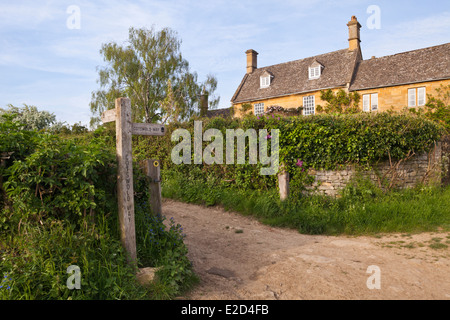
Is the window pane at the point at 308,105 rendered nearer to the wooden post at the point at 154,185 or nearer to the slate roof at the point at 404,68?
the slate roof at the point at 404,68

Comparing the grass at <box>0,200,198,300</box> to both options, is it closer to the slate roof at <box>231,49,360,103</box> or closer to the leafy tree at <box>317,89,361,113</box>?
the leafy tree at <box>317,89,361,113</box>

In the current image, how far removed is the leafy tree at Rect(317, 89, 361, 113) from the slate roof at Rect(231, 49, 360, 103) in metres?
0.65

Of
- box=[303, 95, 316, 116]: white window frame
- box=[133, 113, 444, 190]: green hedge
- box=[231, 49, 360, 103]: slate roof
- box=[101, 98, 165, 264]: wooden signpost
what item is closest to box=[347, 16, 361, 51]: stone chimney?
box=[231, 49, 360, 103]: slate roof

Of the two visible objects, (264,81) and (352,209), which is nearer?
(352,209)

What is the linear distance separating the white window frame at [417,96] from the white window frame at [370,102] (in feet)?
6.99

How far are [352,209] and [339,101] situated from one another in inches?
690

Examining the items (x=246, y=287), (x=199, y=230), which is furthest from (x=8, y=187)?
(x=199, y=230)

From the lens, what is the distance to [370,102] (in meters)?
22.9

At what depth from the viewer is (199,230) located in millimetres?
7457

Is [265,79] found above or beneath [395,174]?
above

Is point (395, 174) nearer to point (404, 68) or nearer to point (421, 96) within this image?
point (421, 96)

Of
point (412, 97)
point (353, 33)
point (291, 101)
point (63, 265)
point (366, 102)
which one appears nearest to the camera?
point (63, 265)

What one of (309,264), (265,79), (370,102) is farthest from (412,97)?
(309,264)

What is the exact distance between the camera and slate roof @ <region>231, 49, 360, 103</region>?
24744 millimetres
